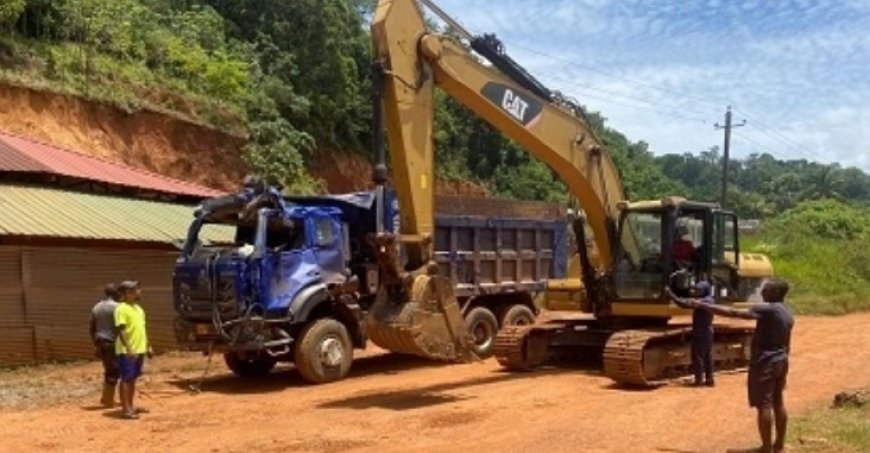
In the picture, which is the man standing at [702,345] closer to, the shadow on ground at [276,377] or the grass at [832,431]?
the grass at [832,431]

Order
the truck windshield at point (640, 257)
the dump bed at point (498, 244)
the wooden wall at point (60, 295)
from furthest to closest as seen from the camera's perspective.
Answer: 1. the dump bed at point (498, 244)
2. the wooden wall at point (60, 295)
3. the truck windshield at point (640, 257)

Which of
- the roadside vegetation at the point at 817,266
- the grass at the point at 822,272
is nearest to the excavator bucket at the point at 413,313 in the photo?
the grass at the point at 822,272

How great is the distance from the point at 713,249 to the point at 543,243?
457 centimetres

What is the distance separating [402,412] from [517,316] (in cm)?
635

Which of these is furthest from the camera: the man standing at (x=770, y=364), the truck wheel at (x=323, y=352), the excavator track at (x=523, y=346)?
the excavator track at (x=523, y=346)

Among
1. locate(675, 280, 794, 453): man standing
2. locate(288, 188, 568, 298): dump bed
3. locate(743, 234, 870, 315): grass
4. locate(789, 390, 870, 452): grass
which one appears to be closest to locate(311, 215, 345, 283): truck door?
locate(288, 188, 568, 298): dump bed

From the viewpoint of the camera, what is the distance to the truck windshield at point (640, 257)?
1412 centimetres

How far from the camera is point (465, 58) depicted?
13.0 meters

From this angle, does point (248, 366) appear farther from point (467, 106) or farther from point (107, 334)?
point (467, 106)

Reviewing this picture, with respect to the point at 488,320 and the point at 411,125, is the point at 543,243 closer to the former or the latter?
the point at 488,320

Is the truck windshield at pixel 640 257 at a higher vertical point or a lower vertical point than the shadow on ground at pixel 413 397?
higher

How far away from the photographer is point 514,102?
13477 millimetres

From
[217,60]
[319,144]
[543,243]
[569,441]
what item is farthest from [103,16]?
[569,441]

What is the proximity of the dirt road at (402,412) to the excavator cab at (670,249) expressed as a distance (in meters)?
1.37
